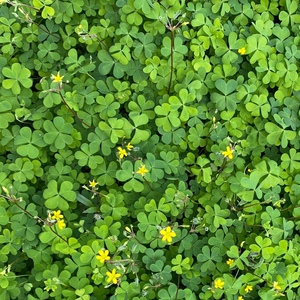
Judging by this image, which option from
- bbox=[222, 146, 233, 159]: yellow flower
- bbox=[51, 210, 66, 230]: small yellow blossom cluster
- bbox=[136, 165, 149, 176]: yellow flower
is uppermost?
bbox=[222, 146, 233, 159]: yellow flower

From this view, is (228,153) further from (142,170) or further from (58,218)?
(58,218)

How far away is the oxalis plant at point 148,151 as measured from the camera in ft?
6.43

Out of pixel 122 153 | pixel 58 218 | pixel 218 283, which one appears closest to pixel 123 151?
pixel 122 153

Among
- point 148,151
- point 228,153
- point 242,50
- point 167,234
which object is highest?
point 242,50

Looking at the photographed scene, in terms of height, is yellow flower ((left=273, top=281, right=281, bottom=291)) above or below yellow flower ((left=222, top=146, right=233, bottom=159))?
below

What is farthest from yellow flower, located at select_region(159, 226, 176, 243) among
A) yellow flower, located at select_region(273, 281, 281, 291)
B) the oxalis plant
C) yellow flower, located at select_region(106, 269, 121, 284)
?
yellow flower, located at select_region(273, 281, 281, 291)

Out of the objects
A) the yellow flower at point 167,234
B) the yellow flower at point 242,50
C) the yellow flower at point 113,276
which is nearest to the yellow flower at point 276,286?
the yellow flower at point 167,234

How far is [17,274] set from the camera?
205cm

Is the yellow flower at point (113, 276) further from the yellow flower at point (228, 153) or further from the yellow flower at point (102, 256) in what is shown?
the yellow flower at point (228, 153)

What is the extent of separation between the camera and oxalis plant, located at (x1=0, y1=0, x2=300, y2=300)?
77.2 inches

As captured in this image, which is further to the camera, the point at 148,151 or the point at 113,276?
the point at 148,151

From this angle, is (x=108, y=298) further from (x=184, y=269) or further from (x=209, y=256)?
(x=209, y=256)

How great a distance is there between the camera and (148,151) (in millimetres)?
2107

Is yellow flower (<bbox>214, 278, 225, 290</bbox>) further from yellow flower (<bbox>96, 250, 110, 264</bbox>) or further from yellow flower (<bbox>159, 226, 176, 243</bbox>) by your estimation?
yellow flower (<bbox>96, 250, 110, 264</bbox>)
